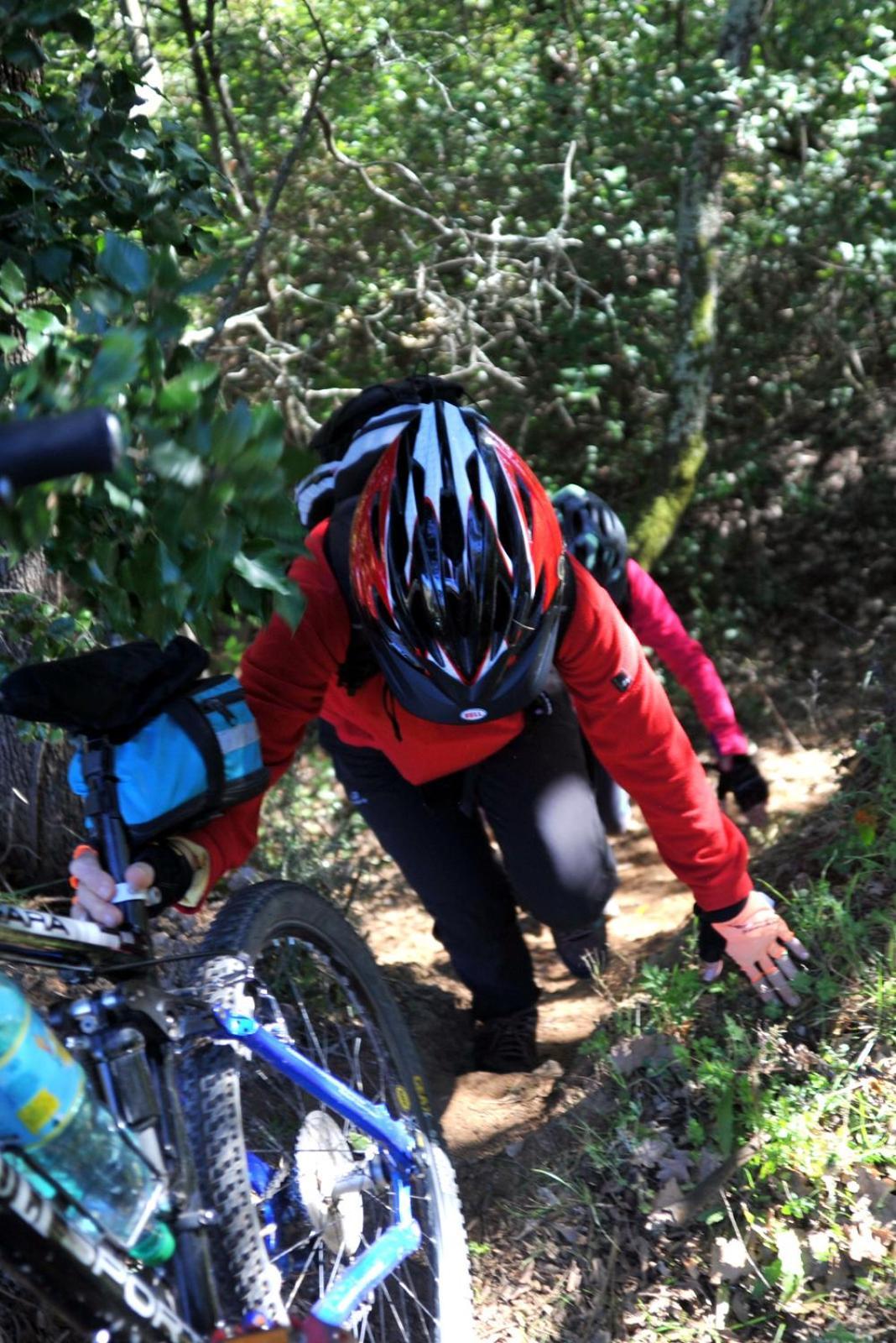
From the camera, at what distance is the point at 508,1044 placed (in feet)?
12.2

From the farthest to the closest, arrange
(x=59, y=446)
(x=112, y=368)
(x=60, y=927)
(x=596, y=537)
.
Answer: (x=596, y=537)
(x=60, y=927)
(x=112, y=368)
(x=59, y=446)

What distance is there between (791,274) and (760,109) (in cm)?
115

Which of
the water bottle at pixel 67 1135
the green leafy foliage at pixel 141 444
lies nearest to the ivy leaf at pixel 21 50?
the green leafy foliage at pixel 141 444

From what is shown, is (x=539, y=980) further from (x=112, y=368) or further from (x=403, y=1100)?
(x=112, y=368)

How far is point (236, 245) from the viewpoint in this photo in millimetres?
5219

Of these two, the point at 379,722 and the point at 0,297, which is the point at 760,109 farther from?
the point at 0,297

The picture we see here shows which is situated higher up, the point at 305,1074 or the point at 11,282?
the point at 11,282

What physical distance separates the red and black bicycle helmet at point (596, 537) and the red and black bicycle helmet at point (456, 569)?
533 millimetres

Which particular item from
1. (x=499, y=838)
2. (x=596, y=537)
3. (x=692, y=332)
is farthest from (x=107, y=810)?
(x=692, y=332)

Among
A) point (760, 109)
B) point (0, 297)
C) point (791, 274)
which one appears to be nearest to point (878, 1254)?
point (0, 297)

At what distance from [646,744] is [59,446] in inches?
73.3

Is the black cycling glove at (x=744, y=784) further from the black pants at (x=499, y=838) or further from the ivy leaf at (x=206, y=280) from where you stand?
the ivy leaf at (x=206, y=280)

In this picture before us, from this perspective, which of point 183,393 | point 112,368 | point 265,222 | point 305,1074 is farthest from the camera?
point 265,222

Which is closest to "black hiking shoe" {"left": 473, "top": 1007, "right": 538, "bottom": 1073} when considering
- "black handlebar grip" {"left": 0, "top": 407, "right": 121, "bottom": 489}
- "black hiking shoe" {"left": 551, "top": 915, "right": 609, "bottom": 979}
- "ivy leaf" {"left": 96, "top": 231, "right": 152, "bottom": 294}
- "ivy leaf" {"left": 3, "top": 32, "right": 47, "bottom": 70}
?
"black hiking shoe" {"left": 551, "top": 915, "right": 609, "bottom": 979}
